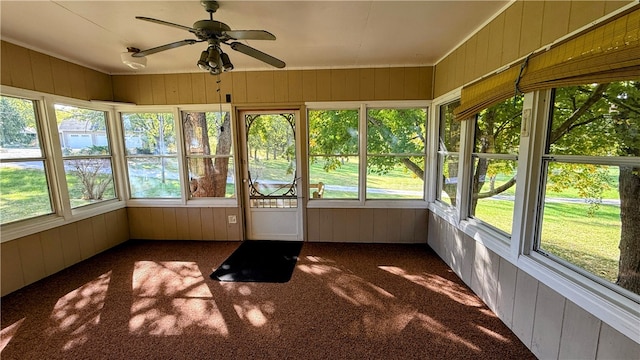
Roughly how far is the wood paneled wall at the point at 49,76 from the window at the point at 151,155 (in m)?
0.47

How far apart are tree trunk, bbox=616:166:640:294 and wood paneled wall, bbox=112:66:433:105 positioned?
7.85ft

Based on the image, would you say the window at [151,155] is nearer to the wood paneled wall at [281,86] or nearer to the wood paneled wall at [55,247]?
the wood paneled wall at [281,86]

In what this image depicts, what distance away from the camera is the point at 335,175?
3.76 metres

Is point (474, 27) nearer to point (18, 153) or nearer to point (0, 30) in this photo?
point (0, 30)

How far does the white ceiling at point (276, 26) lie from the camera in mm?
1946

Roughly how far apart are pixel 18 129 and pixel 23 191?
0.65 m

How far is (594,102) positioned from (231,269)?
11.1 ft

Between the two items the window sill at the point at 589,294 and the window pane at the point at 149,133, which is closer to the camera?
the window sill at the point at 589,294

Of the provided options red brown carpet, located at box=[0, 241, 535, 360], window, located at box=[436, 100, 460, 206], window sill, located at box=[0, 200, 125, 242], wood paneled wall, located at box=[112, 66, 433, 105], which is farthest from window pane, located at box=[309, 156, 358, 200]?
window sill, located at box=[0, 200, 125, 242]

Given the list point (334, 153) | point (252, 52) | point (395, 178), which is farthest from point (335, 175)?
point (252, 52)

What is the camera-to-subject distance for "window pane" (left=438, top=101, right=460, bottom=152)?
290 cm

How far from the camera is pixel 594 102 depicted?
57.2 inches

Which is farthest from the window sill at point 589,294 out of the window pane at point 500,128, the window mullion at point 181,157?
the window mullion at point 181,157

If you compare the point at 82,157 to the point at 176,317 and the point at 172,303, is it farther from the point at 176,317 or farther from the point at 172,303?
the point at 176,317
